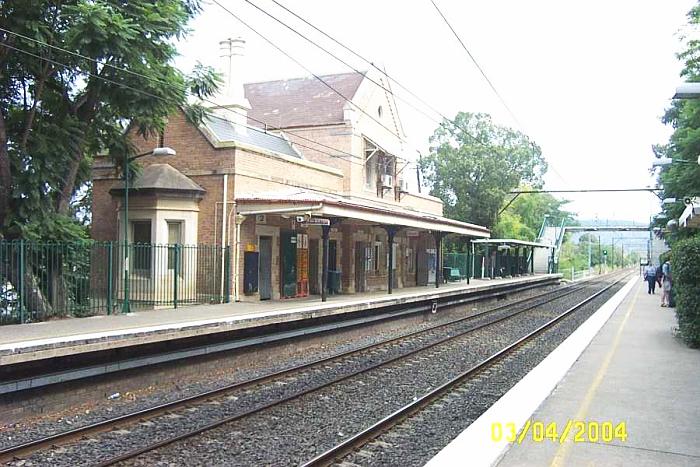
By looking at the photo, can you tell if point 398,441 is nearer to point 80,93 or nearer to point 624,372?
point 624,372

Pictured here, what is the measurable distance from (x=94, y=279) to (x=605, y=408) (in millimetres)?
13533

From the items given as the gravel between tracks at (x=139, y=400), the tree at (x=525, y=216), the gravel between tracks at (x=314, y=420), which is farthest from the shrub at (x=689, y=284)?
the tree at (x=525, y=216)

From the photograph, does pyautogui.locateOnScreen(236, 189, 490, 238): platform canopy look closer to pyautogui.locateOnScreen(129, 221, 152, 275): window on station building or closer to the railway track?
pyautogui.locateOnScreen(129, 221, 152, 275): window on station building

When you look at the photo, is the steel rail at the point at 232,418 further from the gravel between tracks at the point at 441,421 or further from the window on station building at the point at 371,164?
the window on station building at the point at 371,164

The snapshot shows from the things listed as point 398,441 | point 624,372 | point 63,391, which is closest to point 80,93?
point 63,391

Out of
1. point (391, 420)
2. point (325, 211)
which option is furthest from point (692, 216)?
point (391, 420)

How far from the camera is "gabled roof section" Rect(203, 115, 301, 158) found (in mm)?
20172

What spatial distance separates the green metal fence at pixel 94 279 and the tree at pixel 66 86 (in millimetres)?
517

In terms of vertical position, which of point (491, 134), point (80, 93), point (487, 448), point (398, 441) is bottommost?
point (398, 441)

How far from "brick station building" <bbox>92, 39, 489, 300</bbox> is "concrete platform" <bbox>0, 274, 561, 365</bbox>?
1.76m

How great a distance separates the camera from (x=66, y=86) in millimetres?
14586

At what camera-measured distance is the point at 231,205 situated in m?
18.2

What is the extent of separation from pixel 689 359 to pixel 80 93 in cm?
1352
